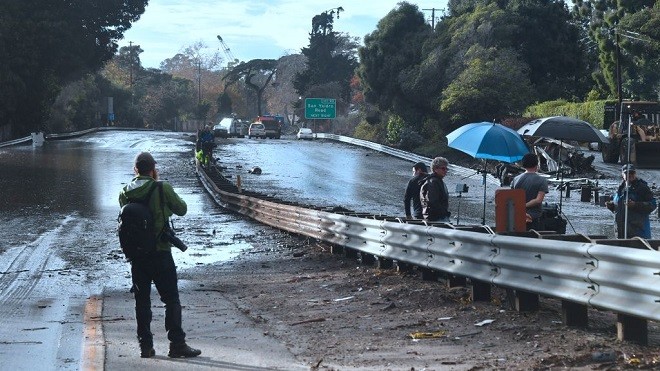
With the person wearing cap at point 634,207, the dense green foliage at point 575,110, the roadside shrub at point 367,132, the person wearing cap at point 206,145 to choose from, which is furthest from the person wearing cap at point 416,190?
the roadside shrub at point 367,132

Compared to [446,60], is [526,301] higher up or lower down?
lower down

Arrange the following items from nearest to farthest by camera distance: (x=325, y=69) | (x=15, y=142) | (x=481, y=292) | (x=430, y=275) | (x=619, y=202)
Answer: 1. (x=481, y=292)
2. (x=430, y=275)
3. (x=619, y=202)
4. (x=15, y=142)
5. (x=325, y=69)

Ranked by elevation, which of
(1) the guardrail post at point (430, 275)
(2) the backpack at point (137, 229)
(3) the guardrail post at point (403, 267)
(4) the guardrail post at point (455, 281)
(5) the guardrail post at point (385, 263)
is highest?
(2) the backpack at point (137, 229)

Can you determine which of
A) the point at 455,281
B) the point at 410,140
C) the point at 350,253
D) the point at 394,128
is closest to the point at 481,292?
the point at 455,281

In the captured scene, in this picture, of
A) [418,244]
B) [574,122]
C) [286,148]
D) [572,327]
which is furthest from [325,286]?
[286,148]

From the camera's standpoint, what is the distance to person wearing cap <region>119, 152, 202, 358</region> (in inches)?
352

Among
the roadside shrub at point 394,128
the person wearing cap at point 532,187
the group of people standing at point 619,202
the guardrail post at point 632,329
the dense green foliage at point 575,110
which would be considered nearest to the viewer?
the guardrail post at point 632,329

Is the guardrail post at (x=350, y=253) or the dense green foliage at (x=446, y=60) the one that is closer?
the guardrail post at (x=350, y=253)

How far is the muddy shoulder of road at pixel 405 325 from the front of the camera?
26.3 feet

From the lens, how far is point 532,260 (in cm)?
926

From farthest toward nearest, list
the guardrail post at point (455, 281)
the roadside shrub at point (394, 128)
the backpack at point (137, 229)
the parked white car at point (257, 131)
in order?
the parked white car at point (257, 131) < the roadside shrub at point (394, 128) < the guardrail post at point (455, 281) < the backpack at point (137, 229)

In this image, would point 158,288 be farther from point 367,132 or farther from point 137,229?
point 367,132

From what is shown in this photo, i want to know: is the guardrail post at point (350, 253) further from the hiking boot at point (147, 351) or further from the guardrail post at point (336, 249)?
the hiking boot at point (147, 351)

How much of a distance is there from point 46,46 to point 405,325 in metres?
64.2
